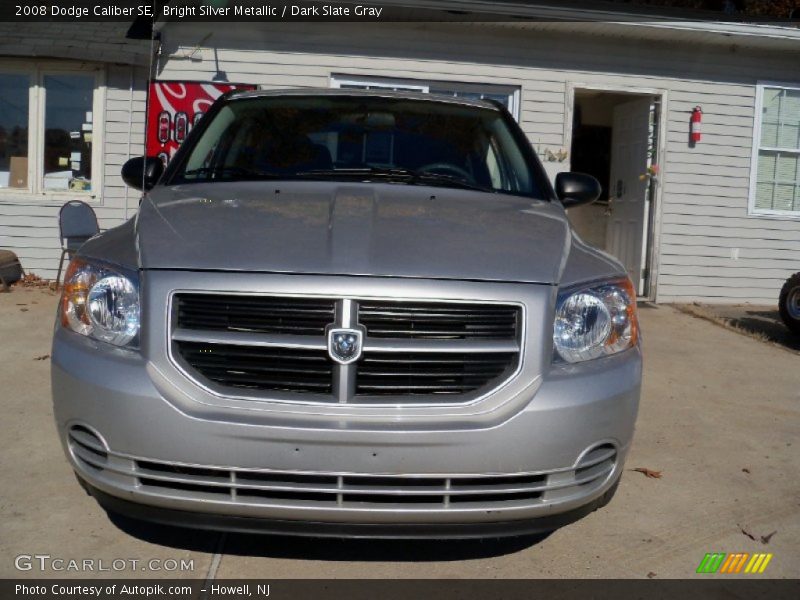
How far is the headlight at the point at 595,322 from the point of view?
9.25ft

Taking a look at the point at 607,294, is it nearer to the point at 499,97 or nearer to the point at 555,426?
the point at 555,426

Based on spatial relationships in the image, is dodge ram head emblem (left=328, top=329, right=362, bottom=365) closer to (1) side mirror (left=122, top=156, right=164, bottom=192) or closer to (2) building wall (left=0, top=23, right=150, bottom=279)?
(1) side mirror (left=122, top=156, right=164, bottom=192)

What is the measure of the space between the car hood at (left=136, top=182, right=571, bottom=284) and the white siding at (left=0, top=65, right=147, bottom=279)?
647cm

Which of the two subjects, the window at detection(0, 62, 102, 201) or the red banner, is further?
the window at detection(0, 62, 102, 201)

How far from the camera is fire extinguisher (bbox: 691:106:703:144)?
33.1ft

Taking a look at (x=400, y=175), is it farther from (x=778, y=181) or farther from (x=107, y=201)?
(x=778, y=181)

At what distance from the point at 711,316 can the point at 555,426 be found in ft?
23.9

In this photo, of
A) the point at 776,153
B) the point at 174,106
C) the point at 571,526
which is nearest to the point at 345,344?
the point at 571,526

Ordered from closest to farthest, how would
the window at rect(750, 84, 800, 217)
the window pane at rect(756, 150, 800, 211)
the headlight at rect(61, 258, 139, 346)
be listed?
the headlight at rect(61, 258, 139, 346) < the window at rect(750, 84, 800, 217) < the window pane at rect(756, 150, 800, 211)

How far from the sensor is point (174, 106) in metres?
9.23

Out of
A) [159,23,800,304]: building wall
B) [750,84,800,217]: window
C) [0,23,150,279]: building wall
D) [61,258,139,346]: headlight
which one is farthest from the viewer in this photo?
[750,84,800,217]: window

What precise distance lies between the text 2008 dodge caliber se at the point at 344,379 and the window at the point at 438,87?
23.0 ft

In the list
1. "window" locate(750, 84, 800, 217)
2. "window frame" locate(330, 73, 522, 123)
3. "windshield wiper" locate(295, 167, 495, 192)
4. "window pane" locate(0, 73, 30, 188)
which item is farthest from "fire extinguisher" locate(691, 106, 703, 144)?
"window pane" locate(0, 73, 30, 188)

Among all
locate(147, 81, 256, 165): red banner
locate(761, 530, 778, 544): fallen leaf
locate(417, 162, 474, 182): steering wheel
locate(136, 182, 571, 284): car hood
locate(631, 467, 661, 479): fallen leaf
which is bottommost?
locate(761, 530, 778, 544): fallen leaf
